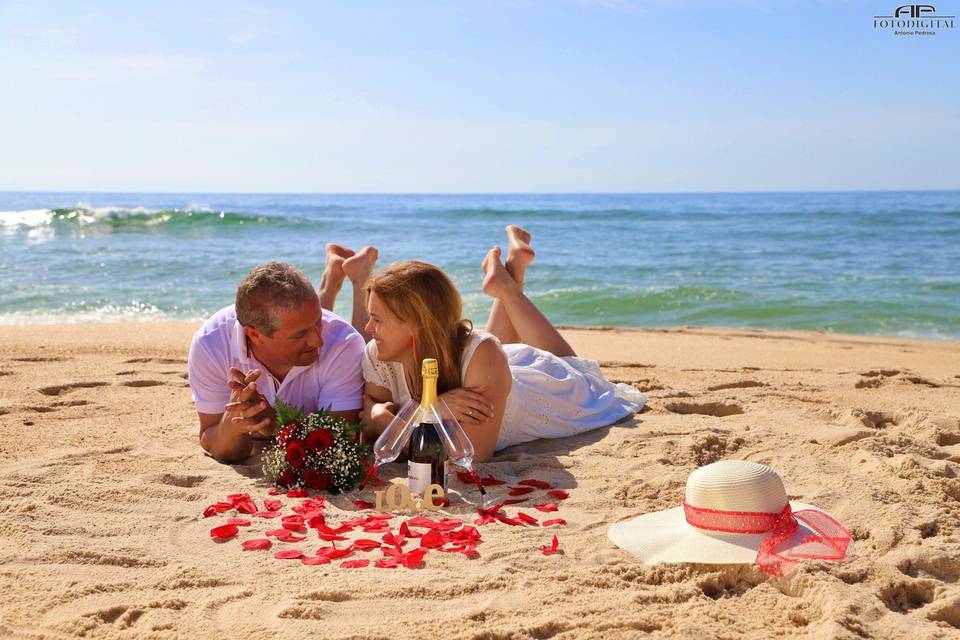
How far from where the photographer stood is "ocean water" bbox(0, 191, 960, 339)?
12.0 meters

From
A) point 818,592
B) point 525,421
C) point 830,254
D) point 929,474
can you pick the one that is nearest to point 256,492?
point 525,421

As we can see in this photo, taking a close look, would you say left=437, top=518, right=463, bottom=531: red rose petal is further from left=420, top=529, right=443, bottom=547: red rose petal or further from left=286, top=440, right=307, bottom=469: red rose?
left=286, top=440, right=307, bottom=469: red rose

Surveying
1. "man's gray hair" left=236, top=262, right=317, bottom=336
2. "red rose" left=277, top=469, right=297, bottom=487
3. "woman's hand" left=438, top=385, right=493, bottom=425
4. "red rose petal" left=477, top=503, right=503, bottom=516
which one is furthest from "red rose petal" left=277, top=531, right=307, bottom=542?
"man's gray hair" left=236, top=262, right=317, bottom=336

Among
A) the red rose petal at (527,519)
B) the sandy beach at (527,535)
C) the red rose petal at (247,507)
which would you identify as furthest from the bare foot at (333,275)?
the red rose petal at (527,519)

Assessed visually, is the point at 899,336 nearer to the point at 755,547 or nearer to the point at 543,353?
the point at 543,353

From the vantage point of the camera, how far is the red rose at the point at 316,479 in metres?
4.11

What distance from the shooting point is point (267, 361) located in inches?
182

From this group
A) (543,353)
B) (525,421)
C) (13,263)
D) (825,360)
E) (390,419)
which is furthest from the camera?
(13,263)

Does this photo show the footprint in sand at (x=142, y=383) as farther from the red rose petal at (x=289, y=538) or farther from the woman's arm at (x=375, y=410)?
the red rose petal at (x=289, y=538)

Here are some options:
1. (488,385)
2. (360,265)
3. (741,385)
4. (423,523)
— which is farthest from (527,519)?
(741,385)

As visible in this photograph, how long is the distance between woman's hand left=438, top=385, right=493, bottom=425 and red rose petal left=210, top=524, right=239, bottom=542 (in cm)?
121

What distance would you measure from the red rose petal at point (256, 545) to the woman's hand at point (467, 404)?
1185 mm

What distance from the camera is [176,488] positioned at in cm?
417

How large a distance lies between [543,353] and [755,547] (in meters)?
2.54
